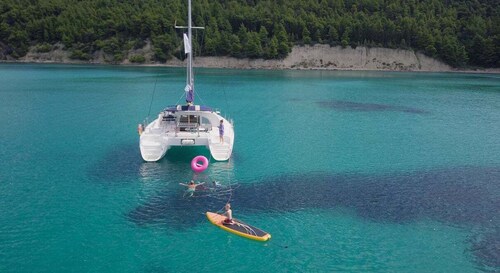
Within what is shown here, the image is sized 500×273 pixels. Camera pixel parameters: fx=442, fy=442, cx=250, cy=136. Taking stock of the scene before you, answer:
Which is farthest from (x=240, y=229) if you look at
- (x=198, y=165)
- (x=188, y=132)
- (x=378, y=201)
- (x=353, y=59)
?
(x=353, y=59)

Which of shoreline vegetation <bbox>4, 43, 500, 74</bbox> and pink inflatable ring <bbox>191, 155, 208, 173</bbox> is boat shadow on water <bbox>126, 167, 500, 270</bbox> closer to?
pink inflatable ring <bbox>191, 155, 208, 173</bbox>

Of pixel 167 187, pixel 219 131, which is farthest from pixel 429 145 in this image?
pixel 167 187

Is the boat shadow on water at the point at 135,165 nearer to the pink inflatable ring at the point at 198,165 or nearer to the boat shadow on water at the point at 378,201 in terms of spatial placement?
the pink inflatable ring at the point at 198,165

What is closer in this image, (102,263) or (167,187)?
(102,263)

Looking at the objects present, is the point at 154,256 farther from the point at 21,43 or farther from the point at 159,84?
the point at 21,43

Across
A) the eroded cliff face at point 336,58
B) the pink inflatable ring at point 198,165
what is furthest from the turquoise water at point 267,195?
the eroded cliff face at point 336,58

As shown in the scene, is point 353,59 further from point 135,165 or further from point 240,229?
point 240,229
